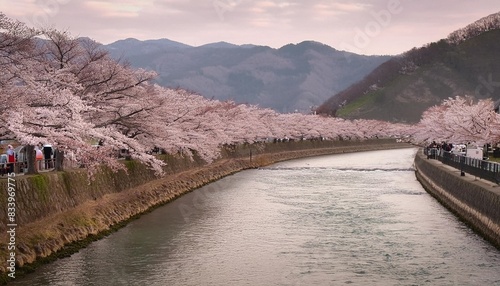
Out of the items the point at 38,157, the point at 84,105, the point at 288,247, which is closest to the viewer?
the point at 288,247

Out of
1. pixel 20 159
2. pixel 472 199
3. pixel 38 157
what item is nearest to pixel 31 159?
pixel 38 157

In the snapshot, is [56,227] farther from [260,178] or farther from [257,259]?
[260,178]

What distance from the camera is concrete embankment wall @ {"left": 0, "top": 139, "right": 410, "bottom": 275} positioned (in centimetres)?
2009

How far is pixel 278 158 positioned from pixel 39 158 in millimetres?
60200

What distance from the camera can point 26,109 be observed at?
20453mm

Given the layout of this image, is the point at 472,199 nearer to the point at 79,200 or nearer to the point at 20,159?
the point at 79,200

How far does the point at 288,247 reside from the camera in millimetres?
24344

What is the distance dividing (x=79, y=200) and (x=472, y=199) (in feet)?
58.9

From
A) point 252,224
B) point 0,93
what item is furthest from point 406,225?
point 0,93

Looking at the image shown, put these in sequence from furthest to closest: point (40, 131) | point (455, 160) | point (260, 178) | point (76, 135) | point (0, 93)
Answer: point (260, 178) → point (455, 160) → point (76, 135) → point (40, 131) → point (0, 93)

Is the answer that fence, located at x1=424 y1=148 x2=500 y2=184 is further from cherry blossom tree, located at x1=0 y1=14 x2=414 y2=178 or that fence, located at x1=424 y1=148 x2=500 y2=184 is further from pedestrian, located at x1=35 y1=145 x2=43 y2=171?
pedestrian, located at x1=35 y1=145 x2=43 y2=171

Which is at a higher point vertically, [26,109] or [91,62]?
[91,62]

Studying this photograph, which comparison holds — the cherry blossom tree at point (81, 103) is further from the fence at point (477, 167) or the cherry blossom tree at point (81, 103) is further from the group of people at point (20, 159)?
the fence at point (477, 167)

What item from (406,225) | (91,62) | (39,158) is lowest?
(406,225)
